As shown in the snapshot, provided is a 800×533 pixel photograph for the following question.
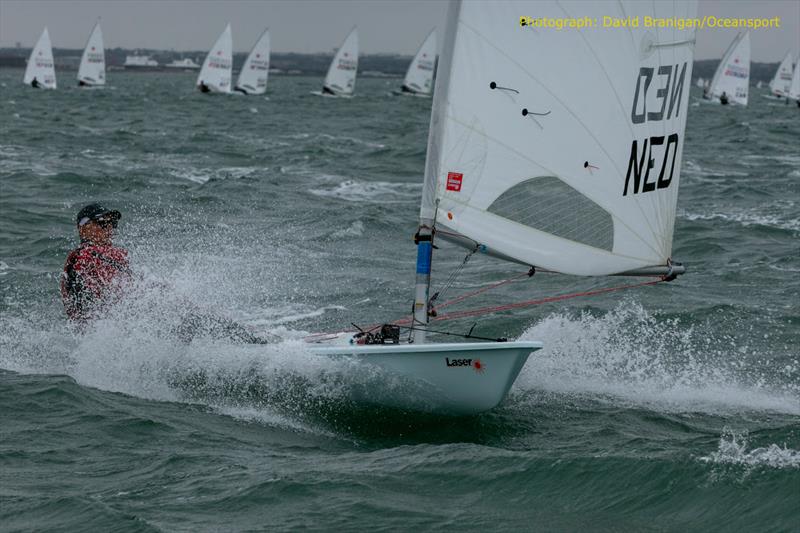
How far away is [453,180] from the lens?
6910 mm

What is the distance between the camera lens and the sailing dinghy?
681 centimetres

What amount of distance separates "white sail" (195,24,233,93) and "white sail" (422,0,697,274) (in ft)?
176

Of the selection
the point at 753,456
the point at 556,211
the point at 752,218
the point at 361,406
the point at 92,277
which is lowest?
the point at 361,406

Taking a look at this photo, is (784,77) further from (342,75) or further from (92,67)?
(92,67)

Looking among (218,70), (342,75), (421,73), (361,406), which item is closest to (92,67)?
(218,70)

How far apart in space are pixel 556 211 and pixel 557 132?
0.51 m

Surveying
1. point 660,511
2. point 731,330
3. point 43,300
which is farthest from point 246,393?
point 731,330

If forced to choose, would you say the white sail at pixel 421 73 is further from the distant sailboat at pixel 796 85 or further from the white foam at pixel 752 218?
the white foam at pixel 752 218

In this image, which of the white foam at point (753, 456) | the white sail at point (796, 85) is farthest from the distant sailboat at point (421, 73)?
the white foam at point (753, 456)

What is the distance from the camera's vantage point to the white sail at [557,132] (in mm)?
6805

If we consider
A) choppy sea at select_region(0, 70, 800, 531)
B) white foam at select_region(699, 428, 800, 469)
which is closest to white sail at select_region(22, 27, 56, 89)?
choppy sea at select_region(0, 70, 800, 531)

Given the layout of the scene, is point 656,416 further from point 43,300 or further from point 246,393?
point 43,300

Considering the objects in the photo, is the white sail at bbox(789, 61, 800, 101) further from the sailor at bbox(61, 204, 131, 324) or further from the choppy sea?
the sailor at bbox(61, 204, 131, 324)

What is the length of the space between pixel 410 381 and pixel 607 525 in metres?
1.84
